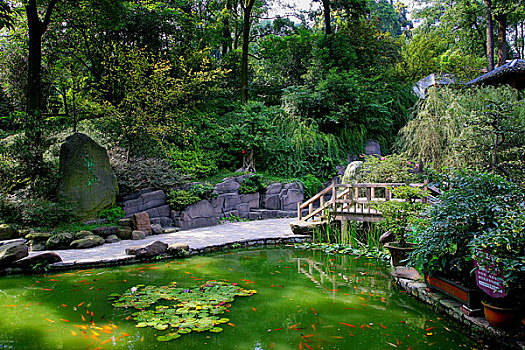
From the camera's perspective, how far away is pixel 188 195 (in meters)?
9.32

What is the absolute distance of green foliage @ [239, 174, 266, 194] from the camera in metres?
10.8

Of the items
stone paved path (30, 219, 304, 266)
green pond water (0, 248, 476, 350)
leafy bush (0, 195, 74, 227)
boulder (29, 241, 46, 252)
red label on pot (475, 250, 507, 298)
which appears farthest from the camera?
leafy bush (0, 195, 74, 227)

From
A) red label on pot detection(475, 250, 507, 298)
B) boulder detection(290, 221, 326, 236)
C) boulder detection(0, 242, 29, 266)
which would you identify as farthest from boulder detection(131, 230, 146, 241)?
red label on pot detection(475, 250, 507, 298)

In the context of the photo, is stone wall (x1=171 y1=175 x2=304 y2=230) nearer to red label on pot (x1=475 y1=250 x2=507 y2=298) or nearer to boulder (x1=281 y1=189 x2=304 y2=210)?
boulder (x1=281 y1=189 x2=304 y2=210)

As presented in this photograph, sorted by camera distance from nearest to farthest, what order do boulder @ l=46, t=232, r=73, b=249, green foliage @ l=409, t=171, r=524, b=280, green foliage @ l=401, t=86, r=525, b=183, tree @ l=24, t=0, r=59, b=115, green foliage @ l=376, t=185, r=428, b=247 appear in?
green foliage @ l=409, t=171, r=524, b=280 < green foliage @ l=376, t=185, r=428, b=247 < boulder @ l=46, t=232, r=73, b=249 < green foliage @ l=401, t=86, r=525, b=183 < tree @ l=24, t=0, r=59, b=115

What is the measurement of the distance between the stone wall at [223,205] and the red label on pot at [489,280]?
718 cm

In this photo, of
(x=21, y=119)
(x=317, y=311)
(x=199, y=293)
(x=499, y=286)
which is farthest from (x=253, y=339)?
(x=21, y=119)

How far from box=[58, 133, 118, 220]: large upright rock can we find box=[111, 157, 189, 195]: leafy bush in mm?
614

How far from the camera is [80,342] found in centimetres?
302

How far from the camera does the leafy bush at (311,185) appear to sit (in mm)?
11820

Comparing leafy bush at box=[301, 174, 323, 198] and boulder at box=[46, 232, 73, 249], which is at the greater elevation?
leafy bush at box=[301, 174, 323, 198]

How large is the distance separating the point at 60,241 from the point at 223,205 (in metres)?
4.61

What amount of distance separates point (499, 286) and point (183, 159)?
30.6 feet

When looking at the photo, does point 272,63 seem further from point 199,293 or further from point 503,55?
point 199,293
